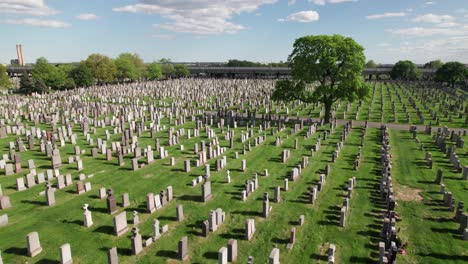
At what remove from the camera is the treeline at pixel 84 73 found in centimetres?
5700

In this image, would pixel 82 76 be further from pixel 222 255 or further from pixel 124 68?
pixel 222 255

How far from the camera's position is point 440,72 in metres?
78.2

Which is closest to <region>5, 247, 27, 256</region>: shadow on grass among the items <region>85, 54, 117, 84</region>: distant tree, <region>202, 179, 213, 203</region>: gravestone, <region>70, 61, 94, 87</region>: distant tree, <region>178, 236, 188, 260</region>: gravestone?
<region>178, 236, 188, 260</region>: gravestone

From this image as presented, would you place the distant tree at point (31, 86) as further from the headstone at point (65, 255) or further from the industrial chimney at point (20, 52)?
the industrial chimney at point (20, 52)

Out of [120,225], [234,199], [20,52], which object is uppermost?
[20,52]

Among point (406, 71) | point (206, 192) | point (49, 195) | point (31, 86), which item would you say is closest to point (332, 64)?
point (206, 192)

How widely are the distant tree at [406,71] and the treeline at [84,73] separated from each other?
78.8m

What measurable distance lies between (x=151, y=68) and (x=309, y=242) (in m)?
94.7

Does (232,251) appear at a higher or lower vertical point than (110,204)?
lower

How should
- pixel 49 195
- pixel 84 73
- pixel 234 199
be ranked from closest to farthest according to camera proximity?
pixel 49 195
pixel 234 199
pixel 84 73

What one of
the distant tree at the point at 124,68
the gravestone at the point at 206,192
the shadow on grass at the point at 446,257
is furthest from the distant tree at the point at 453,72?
the gravestone at the point at 206,192

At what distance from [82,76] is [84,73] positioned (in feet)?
2.73

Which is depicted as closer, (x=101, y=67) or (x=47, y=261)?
(x=47, y=261)

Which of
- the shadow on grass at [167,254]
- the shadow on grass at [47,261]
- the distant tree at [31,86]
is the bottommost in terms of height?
the shadow on grass at [167,254]
